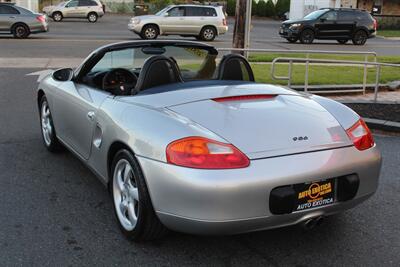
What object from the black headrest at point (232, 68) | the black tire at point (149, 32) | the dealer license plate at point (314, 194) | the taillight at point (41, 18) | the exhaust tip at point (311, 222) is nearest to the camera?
the dealer license plate at point (314, 194)

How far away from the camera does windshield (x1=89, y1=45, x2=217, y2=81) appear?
4699 millimetres

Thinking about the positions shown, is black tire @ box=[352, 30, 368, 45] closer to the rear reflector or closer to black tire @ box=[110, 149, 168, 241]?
the rear reflector

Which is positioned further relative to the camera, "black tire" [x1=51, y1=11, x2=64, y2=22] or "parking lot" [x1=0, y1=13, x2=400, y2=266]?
"black tire" [x1=51, y1=11, x2=64, y2=22]

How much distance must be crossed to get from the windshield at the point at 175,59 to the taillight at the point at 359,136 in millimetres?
1443

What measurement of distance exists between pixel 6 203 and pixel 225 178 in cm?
220

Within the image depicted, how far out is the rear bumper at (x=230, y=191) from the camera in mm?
3020

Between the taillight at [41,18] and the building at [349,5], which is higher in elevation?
the building at [349,5]

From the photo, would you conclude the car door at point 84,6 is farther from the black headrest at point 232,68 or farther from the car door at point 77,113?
the black headrest at point 232,68

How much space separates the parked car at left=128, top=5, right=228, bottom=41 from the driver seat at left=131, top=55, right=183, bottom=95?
A: 836 inches

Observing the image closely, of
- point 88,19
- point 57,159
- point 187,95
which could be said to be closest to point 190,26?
point 88,19

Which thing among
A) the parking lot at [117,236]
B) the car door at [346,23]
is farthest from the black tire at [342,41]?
the parking lot at [117,236]

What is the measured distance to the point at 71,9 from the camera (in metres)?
37.9

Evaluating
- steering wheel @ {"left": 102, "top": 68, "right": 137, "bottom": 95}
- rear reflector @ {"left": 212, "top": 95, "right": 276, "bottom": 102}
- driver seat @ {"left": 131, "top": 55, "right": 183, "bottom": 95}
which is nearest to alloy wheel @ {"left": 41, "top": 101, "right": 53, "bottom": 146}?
steering wheel @ {"left": 102, "top": 68, "right": 137, "bottom": 95}

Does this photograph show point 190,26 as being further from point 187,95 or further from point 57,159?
point 187,95
